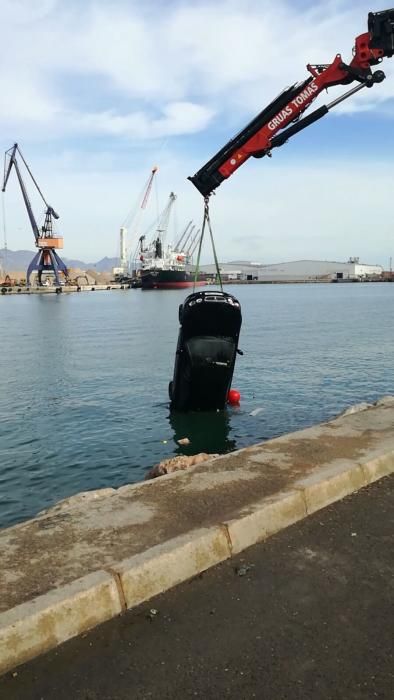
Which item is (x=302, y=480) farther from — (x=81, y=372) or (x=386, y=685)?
(x=81, y=372)

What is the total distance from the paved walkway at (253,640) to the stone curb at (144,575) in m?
0.08

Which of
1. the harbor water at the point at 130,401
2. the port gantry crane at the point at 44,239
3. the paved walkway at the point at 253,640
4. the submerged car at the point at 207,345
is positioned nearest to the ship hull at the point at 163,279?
the port gantry crane at the point at 44,239

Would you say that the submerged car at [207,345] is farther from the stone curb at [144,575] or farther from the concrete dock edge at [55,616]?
the concrete dock edge at [55,616]

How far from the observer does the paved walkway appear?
3.21m

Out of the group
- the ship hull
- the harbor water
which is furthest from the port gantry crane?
the harbor water

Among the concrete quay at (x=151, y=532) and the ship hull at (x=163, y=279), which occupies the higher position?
the ship hull at (x=163, y=279)

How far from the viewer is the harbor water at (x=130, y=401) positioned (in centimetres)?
1148

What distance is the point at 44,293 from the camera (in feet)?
383

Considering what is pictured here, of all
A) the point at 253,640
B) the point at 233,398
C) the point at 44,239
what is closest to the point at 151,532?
the point at 253,640

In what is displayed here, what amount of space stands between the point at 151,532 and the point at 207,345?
1017 cm

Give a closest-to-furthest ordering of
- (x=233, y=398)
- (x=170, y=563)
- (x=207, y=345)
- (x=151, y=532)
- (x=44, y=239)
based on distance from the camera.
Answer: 1. (x=170, y=563)
2. (x=151, y=532)
3. (x=207, y=345)
4. (x=233, y=398)
5. (x=44, y=239)

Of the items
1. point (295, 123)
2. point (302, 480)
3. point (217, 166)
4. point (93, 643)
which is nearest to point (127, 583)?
point (93, 643)

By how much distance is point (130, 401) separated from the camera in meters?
18.1

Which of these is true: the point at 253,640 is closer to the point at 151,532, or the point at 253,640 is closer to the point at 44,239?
the point at 151,532
